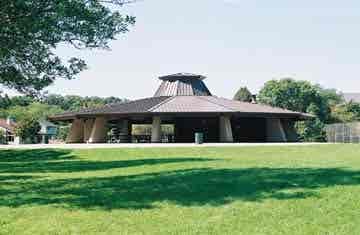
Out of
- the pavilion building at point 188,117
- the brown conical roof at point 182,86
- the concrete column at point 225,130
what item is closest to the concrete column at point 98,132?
the pavilion building at point 188,117

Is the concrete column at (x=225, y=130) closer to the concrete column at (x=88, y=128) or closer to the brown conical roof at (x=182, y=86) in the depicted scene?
the brown conical roof at (x=182, y=86)

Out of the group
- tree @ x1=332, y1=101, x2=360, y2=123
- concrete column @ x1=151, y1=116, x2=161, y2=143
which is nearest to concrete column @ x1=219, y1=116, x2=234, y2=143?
concrete column @ x1=151, y1=116, x2=161, y2=143

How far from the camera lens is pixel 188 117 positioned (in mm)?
49281

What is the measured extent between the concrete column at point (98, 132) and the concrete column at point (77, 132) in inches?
214

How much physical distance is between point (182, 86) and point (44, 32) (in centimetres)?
Answer: 3766

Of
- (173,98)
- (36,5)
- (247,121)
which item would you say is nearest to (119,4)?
(36,5)

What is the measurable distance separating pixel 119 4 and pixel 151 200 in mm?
8386

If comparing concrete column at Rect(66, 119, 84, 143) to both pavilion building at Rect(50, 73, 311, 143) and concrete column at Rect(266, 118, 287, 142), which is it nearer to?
pavilion building at Rect(50, 73, 311, 143)

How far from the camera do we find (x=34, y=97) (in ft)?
73.4

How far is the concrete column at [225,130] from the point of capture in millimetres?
45438

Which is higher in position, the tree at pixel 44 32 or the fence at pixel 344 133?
the tree at pixel 44 32

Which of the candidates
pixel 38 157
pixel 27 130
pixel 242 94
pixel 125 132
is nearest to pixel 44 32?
pixel 38 157

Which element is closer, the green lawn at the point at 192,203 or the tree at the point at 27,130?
the green lawn at the point at 192,203

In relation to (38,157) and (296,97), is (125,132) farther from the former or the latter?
(296,97)
